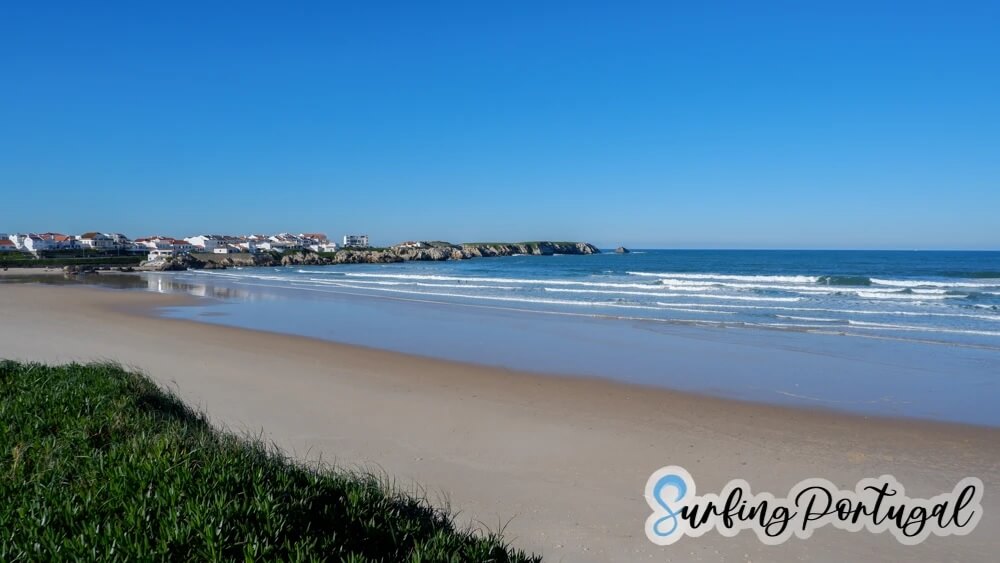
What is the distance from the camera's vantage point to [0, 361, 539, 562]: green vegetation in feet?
7.91

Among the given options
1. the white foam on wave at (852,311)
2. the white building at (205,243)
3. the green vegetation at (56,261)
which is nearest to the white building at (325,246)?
the white building at (205,243)

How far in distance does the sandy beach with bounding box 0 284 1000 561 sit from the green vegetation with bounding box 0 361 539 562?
198cm

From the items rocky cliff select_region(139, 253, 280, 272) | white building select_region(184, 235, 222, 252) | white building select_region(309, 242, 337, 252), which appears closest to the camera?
rocky cliff select_region(139, 253, 280, 272)

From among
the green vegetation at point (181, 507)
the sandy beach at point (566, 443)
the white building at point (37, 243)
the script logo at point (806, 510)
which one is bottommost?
the script logo at point (806, 510)

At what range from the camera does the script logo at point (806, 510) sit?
192 inches

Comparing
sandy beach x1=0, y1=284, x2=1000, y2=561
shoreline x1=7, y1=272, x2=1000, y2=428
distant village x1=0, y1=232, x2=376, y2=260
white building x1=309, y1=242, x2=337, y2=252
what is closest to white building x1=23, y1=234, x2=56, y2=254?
distant village x1=0, y1=232, x2=376, y2=260

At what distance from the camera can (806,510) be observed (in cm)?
534

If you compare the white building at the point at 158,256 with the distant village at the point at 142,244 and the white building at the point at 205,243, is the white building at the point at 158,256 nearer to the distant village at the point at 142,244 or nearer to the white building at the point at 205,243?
the distant village at the point at 142,244

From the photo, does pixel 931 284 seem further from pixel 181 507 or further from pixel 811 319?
pixel 181 507

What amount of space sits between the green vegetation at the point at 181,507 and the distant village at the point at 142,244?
245ft

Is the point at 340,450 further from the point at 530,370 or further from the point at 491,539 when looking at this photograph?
the point at 530,370

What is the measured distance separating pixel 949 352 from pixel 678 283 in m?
24.9

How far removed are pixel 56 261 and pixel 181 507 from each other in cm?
8159

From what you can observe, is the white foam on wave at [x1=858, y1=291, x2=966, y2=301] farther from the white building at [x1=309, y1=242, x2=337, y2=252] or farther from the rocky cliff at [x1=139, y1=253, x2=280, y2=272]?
the white building at [x1=309, y1=242, x2=337, y2=252]
